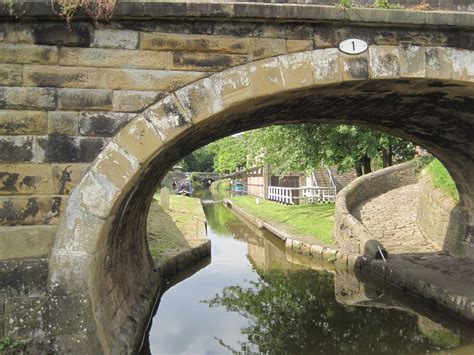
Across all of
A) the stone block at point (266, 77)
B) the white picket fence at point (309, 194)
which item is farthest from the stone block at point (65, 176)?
the white picket fence at point (309, 194)

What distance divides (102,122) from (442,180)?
10.4 m

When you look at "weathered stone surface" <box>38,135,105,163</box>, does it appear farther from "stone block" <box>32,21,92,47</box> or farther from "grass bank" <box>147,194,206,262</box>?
"grass bank" <box>147,194,206,262</box>

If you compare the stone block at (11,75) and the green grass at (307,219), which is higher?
the stone block at (11,75)

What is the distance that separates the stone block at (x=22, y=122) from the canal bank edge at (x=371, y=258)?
6.05 m

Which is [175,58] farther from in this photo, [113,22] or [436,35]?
[436,35]

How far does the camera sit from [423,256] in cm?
1001

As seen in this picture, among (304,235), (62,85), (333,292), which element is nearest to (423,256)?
(333,292)

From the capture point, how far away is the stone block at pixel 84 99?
171 inches

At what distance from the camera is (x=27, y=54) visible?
4363mm

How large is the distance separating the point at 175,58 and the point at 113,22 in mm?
707

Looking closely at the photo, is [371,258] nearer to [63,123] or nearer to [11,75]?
[63,123]

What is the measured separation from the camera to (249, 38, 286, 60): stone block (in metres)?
4.52

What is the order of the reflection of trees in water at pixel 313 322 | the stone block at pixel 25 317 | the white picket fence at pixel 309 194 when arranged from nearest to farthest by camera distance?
the stone block at pixel 25 317, the reflection of trees in water at pixel 313 322, the white picket fence at pixel 309 194

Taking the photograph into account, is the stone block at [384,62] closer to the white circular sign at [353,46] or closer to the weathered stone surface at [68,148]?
the white circular sign at [353,46]
